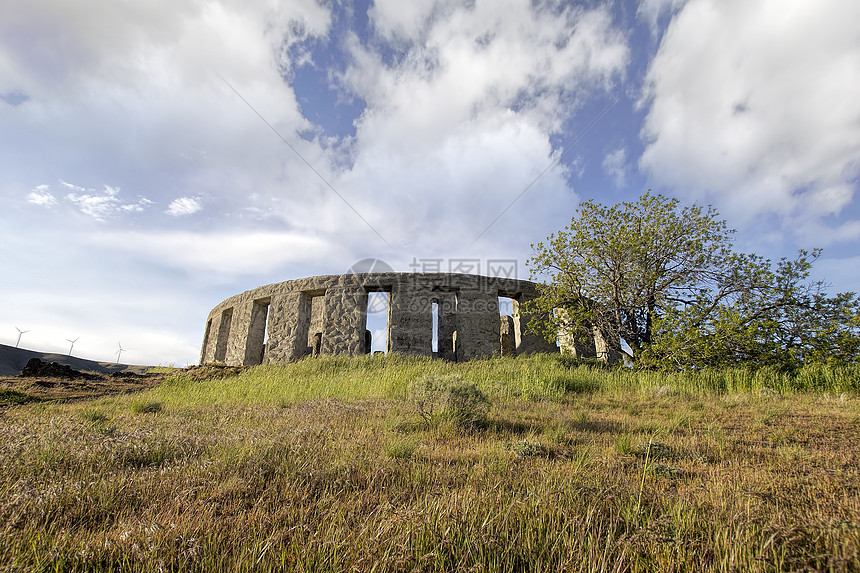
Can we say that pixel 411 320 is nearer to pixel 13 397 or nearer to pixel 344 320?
pixel 344 320

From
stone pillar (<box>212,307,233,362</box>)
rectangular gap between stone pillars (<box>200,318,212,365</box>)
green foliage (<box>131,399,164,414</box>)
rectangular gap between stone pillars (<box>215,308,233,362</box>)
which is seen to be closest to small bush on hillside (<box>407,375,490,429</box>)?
green foliage (<box>131,399,164,414</box>)

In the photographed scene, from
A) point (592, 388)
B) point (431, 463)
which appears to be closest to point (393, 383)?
point (592, 388)

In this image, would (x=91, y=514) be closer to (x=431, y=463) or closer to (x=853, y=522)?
(x=431, y=463)

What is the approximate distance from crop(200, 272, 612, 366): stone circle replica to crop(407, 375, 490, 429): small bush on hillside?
815 cm

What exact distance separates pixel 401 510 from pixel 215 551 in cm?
103

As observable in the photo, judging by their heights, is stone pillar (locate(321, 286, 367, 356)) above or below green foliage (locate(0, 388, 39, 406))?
above

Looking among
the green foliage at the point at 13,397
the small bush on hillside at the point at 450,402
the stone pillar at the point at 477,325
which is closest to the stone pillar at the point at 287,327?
the stone pillar at the point at 477,325

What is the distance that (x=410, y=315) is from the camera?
14961 mm

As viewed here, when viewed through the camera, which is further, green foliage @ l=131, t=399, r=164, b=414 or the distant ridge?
the distant ridge

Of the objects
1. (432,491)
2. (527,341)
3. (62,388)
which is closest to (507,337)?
(527,341)

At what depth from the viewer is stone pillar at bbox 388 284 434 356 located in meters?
14.7

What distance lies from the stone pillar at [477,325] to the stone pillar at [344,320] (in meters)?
3.69

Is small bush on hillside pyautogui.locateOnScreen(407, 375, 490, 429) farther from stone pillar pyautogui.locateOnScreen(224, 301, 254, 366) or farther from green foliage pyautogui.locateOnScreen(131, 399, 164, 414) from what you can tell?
stone pillar pyautogui.locateOnScreen(224, 301, 254, 366)

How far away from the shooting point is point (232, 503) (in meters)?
2.70
